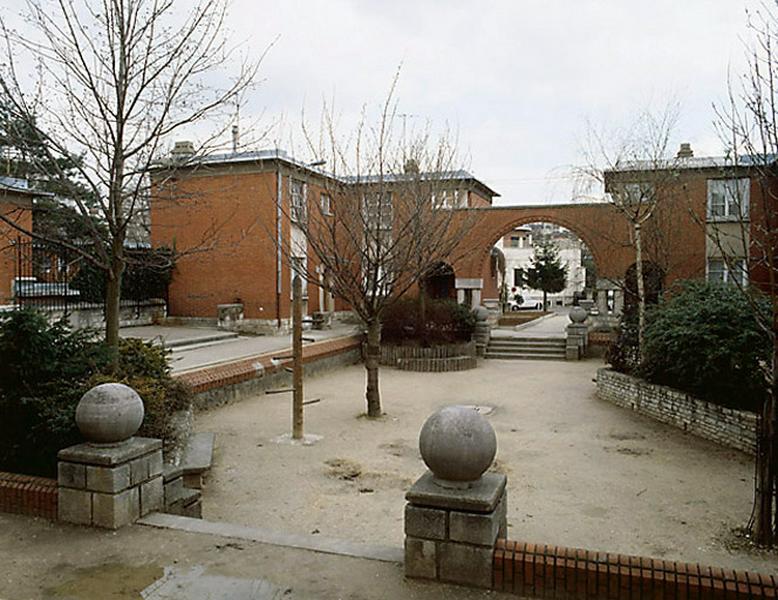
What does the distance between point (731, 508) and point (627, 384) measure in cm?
526

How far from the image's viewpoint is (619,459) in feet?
27.6

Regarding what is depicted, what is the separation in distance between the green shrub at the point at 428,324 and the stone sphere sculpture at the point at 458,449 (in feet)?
45.0

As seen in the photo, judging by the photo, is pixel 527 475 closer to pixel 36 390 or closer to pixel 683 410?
pixel 683 410

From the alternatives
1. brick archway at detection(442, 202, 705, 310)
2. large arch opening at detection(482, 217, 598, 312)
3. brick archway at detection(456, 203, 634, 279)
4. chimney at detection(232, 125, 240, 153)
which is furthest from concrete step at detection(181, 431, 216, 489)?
large arch opening at detection(482, 217, 598, 312)

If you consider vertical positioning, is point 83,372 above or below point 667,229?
below

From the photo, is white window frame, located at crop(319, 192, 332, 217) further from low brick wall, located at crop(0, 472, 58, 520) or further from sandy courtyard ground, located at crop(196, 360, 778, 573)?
low brick wall, located at crop(0, 472, 58, 520)

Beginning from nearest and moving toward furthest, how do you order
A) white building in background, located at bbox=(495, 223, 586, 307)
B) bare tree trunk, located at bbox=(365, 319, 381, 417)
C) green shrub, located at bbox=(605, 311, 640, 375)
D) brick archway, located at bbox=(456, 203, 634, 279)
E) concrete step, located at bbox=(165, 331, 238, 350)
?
1. bare tree trunk, located at bbox=(365, 319, 381, 417)
2. green shrub, located at bbox=(605, 311, 640, 375)
3. concrete step, located at bbox=(165, 331, 238, 350)
4. brick archway, located at bbox=(456, 203, 634, 279)
5. white building in background, located at bbox=(495, 223, 586, 307)

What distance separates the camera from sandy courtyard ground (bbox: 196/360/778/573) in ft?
19.2

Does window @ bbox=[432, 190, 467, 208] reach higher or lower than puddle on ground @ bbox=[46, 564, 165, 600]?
higher

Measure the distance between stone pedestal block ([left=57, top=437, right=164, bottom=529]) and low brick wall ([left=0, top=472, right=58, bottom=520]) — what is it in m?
0.13

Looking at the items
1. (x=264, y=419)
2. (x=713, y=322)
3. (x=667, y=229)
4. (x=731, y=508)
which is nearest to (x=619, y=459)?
(x=731, y=508)

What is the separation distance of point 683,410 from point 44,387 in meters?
8.72

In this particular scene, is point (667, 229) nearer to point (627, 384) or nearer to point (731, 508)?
point (627, 384)

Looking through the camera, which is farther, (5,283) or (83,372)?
(5,283)
